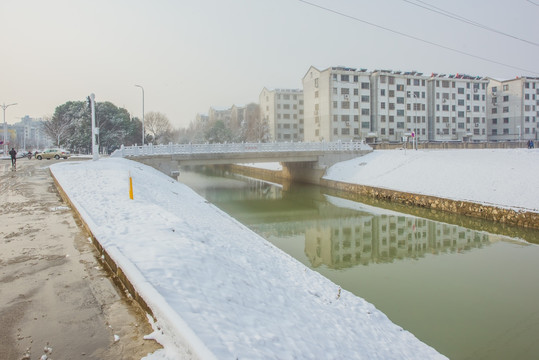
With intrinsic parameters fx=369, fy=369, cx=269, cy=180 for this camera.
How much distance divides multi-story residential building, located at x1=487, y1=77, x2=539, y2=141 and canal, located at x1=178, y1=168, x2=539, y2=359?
56299mm

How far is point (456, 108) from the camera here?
64312mm

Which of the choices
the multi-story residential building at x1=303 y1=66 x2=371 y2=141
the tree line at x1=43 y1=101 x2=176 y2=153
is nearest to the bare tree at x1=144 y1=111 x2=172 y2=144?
the tree line at x1=43 y1=101 x2=176 y2=153

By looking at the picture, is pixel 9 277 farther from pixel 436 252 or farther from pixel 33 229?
pixel 436 252

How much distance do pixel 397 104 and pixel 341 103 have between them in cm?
1047

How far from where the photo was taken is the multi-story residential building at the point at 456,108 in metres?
63.3

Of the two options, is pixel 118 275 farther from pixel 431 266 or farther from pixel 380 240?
pixel 380 240

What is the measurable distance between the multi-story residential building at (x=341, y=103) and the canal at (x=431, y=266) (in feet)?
115

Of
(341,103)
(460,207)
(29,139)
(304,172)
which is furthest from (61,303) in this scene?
(29,139)

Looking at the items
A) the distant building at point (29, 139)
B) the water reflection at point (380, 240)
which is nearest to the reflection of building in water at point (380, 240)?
the water reflection at point (380, 240)

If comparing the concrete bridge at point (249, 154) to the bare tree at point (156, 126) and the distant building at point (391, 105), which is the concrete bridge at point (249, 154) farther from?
the bare tree at point (156, 126)

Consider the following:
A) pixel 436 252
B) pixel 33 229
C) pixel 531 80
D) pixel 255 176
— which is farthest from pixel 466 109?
pixel 33 229

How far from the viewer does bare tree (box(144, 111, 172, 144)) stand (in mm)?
66375

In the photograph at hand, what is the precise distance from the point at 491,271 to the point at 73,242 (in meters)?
12.1

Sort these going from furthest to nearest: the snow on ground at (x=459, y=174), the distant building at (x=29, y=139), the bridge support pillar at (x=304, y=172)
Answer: the distant building at (x=29, y=139), the bridge support pillar at (x=304, y=172), the snow on ground at (x=459, y=174)
